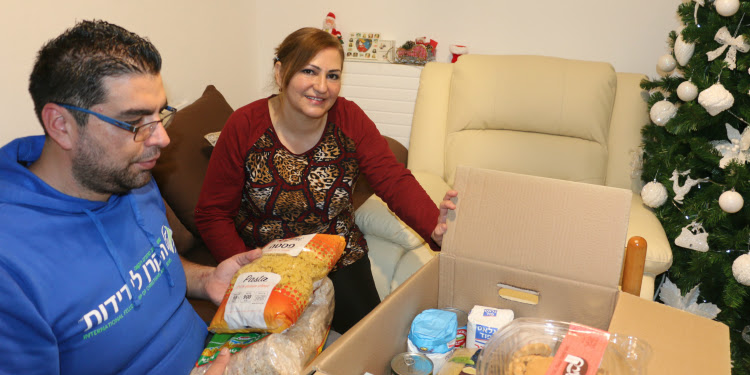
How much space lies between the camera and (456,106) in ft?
8.67

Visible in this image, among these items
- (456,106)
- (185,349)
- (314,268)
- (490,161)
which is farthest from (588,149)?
(185,349)

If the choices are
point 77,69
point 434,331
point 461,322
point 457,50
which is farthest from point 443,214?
point 457,50

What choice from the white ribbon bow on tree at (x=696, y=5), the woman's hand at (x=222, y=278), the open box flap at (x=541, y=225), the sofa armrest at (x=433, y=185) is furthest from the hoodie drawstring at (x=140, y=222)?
the white ribbon bow on tree at (x=696, y=5)

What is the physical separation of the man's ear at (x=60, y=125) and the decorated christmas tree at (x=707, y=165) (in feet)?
6.40

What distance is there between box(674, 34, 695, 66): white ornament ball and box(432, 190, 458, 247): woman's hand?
136 cm

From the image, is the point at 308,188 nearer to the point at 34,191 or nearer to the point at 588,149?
the point at 34,191

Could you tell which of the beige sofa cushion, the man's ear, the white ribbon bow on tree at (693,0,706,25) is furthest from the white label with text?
the white ribbon bow on tree at (693,0,706,25)

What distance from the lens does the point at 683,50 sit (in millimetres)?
2088

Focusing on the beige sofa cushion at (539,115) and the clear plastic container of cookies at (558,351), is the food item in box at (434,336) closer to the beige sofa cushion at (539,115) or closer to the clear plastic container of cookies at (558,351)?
the clear plastic container of cookies at (558,351)

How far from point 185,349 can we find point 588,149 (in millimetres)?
1946

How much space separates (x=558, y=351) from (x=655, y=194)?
5.30 ft

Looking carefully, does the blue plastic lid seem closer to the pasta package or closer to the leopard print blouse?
the pasta package

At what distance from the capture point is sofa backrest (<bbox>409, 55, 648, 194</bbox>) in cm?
246

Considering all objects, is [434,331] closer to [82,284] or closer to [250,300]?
[250,300]
